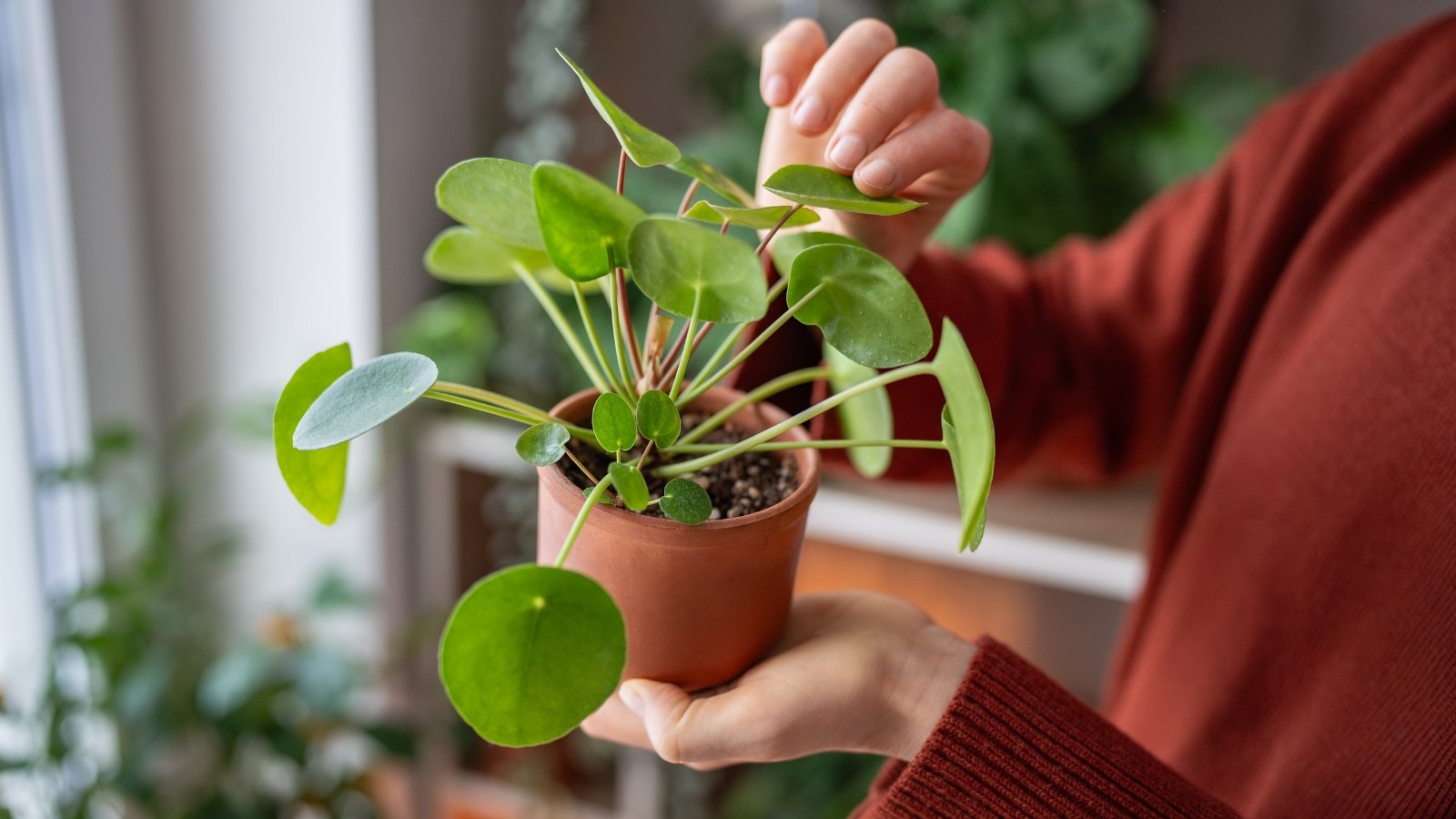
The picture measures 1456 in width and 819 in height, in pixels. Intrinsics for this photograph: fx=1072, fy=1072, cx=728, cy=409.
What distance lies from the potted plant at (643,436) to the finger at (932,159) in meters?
0.01

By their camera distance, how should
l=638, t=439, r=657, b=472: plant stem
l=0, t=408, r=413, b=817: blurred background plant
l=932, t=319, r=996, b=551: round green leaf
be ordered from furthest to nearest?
l=0, t=408, r=413, b=817: blurred background plant
l=638, t=439, r=657, b=472: plant stem
l=932, t=319, r=996, b=551: round green leaf

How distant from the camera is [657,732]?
48cm

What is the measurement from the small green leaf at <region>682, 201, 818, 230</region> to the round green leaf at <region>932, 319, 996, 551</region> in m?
0.09

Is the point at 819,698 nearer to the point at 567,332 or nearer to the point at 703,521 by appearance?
the point at 703,521

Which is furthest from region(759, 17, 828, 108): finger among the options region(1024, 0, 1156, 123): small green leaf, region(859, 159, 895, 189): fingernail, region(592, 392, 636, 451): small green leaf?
region(1024, 0, 1156, 123): small green leaf

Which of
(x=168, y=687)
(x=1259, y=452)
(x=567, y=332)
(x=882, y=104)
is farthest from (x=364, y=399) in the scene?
(x=168, y=687)

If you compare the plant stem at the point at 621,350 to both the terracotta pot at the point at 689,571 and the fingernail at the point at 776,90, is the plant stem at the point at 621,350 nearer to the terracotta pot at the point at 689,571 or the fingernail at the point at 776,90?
the terracotta pot at the point at 689,571

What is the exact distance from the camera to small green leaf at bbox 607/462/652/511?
1.38 ft

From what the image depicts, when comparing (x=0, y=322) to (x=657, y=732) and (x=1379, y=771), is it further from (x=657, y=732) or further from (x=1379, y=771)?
(x=1379, y=771)

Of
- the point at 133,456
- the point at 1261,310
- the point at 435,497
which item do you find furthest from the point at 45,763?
the point at 1261,310

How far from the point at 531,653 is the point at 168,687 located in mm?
965

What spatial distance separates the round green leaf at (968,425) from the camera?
1.17 feet

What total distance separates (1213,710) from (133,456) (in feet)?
3.72

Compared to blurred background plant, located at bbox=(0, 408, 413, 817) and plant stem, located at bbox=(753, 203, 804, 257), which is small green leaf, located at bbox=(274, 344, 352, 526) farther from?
blurred background plant, located at bbox=(0, 408, 413, 817)
